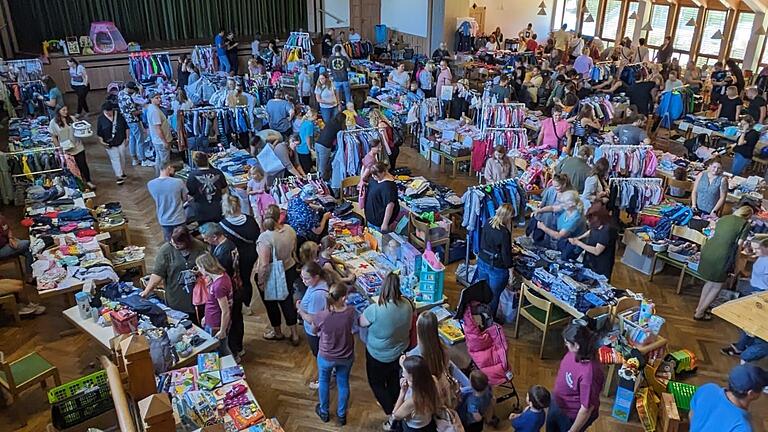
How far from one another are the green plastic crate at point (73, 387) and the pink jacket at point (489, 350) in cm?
270

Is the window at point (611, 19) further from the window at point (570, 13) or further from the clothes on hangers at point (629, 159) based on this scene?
the clothes on hangers at point (629, 159)

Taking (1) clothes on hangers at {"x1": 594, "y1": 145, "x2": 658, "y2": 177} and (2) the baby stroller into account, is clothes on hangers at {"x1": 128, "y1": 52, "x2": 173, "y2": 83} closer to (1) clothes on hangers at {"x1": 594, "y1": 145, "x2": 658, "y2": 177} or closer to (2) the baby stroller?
(1) clothes on hangers at {"x1": 594, "y1": 145, "x2": 658, "y2": 177}


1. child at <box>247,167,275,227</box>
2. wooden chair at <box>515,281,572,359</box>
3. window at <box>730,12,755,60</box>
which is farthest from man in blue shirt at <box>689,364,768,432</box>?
window at <box>730,12,755,60</box>

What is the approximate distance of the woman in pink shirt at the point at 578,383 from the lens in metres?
3.73

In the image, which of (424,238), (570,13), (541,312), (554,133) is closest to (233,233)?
(424,238)

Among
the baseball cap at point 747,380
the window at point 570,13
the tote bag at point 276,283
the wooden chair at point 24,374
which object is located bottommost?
the wooden chair at point 24,374

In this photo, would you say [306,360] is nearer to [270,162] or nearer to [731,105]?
[270,162]

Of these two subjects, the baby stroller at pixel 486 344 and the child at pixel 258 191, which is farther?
the child at pixel 258 191

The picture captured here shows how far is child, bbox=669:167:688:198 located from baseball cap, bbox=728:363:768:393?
5.19m

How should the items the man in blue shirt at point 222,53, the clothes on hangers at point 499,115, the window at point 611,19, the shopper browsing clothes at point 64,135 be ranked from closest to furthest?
1. the shopper browsing clothes at point 64,135
2. the clothes on hangers at point 499,115
3. the man in blue shirt at point 222,53
4. the window at point 611,19

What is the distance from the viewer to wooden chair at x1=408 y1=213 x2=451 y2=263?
684 centimetres

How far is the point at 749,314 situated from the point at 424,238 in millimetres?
3358

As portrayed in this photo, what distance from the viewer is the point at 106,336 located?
4711 mm

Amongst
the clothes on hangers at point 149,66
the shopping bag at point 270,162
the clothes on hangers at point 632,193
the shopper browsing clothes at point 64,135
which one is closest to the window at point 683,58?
the clothes on hangers at point 632,193
